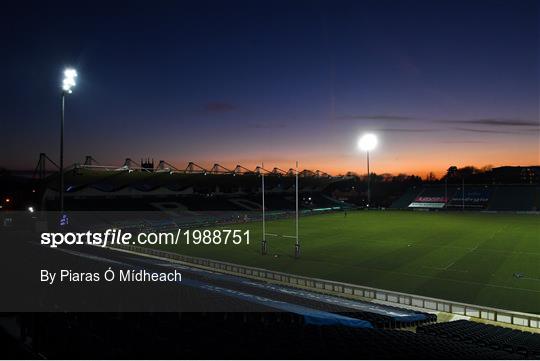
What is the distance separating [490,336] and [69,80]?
24443 mm

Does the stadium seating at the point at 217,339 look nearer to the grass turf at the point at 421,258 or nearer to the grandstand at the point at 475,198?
the grass turf at the point at 421,258

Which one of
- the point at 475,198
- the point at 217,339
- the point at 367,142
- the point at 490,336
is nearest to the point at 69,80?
the point at 217,339

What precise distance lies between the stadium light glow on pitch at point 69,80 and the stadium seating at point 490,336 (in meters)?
22.7

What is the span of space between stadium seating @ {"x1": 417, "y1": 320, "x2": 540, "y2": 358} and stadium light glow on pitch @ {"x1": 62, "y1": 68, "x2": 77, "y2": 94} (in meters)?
22.7

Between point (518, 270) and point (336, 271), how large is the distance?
34.6 feet

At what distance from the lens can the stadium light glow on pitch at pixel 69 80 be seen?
24.5 metres

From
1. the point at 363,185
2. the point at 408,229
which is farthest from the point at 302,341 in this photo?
the point at 363,185

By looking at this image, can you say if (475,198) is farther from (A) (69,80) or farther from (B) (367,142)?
(A) (69,80)

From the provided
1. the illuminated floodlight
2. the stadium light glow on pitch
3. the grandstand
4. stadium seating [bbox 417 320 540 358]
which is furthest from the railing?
the grandstand

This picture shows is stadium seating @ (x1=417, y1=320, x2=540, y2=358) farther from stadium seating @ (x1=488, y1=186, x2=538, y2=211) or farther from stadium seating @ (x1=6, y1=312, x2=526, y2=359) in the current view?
stadium seating @ (x1=488, y1=186, x2=538, y2=211)

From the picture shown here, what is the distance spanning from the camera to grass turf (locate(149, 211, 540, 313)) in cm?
2026

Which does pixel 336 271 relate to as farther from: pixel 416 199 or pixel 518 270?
pixel 416 199

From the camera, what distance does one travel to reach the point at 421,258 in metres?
28.3

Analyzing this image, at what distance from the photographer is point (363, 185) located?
14275 centimetres
